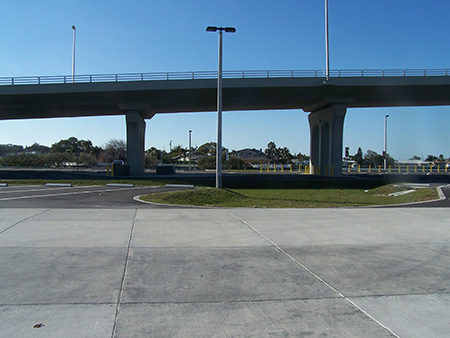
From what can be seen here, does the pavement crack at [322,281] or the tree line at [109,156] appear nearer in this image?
the pavement crack at [322,281]

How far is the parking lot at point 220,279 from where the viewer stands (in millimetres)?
4457

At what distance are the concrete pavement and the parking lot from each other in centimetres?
2

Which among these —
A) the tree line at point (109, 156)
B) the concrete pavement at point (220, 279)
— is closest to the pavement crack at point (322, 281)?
the concrete pavement at point (220, 279)

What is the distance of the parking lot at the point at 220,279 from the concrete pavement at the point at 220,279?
0.02 meters

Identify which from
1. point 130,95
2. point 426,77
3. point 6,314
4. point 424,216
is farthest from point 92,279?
point 426,77

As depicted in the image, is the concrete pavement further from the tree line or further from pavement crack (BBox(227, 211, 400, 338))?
the tree line

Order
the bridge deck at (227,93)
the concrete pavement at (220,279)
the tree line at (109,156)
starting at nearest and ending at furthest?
the concrete pavement at (220,279)
the bridge deck at (227,93)
the tree line at (109,156)

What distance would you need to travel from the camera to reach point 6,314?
4.59 meters

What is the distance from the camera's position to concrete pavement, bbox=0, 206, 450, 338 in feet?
14.6

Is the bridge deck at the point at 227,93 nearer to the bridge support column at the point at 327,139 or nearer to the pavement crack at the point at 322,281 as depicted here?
the bridge support column at the point at 327,139

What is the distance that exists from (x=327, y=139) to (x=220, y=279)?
4041 centimetres

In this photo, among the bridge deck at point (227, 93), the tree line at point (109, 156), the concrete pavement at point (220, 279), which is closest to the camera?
the concrete pavement at point (220, 279)

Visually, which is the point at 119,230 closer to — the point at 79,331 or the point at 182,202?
the point at 79,331

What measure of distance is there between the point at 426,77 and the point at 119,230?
35263mm
